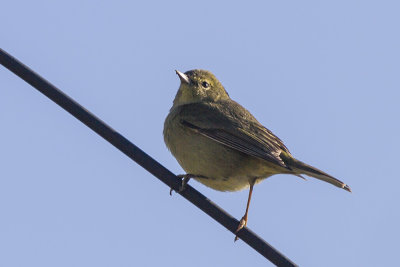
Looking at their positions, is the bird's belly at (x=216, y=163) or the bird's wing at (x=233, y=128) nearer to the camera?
the bird's wing at (x=233, y=128)

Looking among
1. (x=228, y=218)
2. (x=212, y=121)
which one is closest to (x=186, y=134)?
(x=212, y=121)

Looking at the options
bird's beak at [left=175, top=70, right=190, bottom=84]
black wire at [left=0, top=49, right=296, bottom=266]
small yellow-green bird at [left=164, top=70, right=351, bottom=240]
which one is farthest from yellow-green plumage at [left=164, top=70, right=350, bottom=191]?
black wire at [left=0, top=49, right=296, bottom=266]


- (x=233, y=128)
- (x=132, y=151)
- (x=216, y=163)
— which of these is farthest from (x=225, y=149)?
(x=132, y=151)

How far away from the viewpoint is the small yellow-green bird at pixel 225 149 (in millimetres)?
7383

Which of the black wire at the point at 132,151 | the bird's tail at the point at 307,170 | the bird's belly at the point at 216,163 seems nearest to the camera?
the black wire at the point at 132,151

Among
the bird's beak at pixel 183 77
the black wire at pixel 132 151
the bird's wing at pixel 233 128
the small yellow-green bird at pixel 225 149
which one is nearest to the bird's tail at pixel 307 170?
the small yellow-green bird at pixel 225 149

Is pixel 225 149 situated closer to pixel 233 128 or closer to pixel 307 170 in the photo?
pixel 233 128

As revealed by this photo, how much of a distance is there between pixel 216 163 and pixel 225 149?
20 centimetres

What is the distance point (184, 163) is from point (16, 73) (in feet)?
11.1

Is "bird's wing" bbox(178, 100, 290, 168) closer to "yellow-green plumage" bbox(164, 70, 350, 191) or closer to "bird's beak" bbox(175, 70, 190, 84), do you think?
"yellow-green plumage" bbox(164, 70, 350, 191)

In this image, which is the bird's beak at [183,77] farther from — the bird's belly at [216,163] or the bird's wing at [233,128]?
the bird's belly at [216,163]

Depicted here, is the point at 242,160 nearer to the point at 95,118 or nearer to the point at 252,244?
the point at 252,244

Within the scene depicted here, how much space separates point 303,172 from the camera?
697 centimetres

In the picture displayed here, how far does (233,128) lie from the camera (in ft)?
26.0
